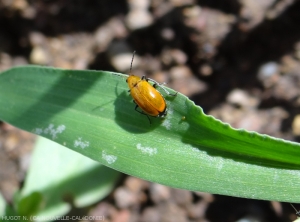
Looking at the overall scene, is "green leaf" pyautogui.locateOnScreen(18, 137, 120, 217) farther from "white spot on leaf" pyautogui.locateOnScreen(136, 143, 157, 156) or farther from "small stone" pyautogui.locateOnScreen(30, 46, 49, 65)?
"small stone" pyautogui.locateOnScreen(30, 46, 49, 65)

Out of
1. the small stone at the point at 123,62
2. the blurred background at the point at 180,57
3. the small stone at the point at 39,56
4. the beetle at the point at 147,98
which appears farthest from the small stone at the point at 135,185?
the small stone at the point at 39,56

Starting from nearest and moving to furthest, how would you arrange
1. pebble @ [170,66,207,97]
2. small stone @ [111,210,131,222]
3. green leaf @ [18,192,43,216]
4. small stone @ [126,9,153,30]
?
1. green leaf @ [18,192,43,216]
2. small stone @ [111,210,131,222]
3. pebble @ [170,66,207,97]
4. small stone @ [126,9,153,30]

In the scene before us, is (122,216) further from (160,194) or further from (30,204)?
(30,204)

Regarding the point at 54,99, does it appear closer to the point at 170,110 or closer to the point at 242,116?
the point at 170,110

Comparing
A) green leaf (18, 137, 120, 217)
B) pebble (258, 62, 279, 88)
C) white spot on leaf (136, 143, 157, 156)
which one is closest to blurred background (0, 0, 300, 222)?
pebble (258, 62, 279, 88)

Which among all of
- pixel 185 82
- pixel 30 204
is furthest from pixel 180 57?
pixel 30 204

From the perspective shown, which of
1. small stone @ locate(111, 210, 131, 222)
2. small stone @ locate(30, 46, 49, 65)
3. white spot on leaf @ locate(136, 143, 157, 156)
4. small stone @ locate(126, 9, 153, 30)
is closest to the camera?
white spot on leaf @ locate(136, 143, 157, 156)

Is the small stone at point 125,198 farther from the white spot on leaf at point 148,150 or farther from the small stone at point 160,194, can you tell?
the white spot on leaf at point 148,150
